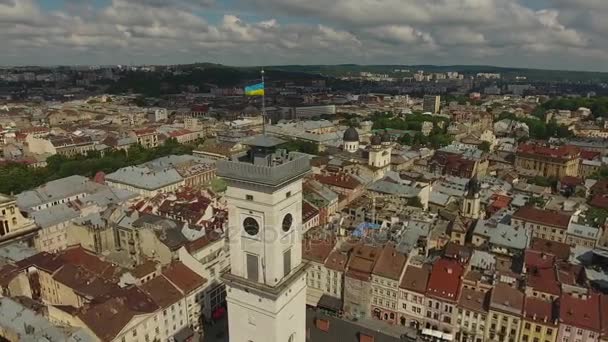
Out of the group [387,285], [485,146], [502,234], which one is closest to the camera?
[387,285]

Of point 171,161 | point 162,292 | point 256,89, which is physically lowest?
point 162,292

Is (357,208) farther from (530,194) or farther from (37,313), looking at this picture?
(37,313)

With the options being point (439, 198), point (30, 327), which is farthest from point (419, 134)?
point (30, 327)

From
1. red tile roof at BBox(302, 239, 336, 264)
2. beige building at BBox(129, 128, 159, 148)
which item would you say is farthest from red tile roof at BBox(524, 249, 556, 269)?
beige building at BBox(129, 128, 159, 148)

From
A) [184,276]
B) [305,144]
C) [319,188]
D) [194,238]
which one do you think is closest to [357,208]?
[319,188]

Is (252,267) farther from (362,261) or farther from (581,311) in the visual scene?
(581,311)

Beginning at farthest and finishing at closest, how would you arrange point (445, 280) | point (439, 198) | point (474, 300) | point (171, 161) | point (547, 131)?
point (547, 131) → point (171, 161) → point (439, 198) → point (445, 280) → point (474, 300)
